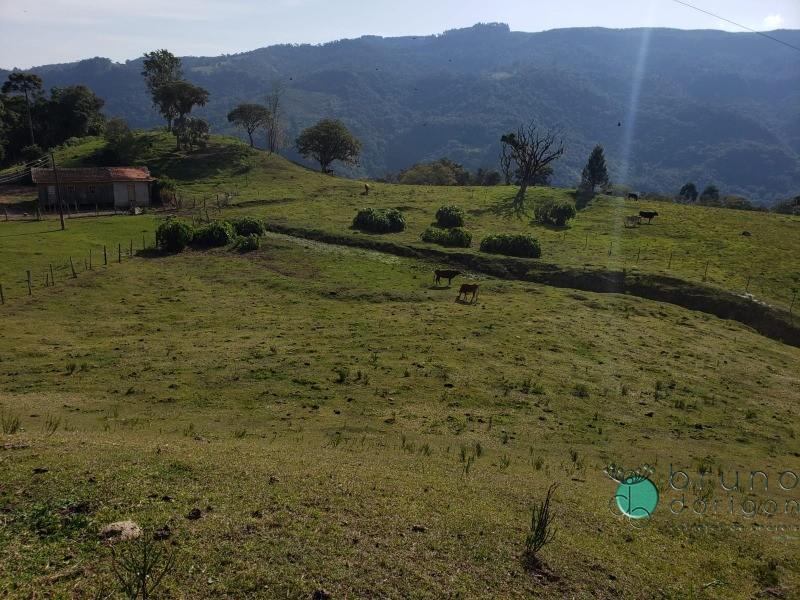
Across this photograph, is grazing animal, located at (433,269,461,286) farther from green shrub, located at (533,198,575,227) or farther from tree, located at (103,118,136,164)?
tree, located at (103,118,136,164)

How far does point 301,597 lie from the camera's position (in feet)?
27.7

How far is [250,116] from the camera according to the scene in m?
103

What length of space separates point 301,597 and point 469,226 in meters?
49.3

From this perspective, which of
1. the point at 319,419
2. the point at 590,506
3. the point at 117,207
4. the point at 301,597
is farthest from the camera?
the point at 117,207

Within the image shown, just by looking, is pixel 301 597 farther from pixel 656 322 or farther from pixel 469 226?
pixel 469 226

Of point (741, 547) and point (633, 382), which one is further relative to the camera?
point (633, 382)

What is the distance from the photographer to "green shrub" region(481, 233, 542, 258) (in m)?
45.8

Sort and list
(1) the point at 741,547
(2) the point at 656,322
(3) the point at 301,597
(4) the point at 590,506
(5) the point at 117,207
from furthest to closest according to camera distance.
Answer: (5) the point at 117,207 < (2) the point at 656,322 < (4) the point at 590,506 < (1) the point at 741,547 < (3) the point at 301,597

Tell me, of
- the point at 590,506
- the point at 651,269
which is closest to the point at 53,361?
the point at 590,506

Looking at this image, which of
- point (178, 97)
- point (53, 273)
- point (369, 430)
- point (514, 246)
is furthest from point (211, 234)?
point (178, 97)

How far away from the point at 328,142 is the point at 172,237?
2340 inches

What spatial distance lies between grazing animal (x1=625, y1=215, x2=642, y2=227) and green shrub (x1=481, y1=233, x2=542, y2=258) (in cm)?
1792

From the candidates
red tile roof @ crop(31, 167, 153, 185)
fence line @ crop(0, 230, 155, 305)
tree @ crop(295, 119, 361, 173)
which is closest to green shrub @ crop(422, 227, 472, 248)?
fence line @ crop(0, 230, 155, 305)

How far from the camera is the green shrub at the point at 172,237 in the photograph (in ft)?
145
